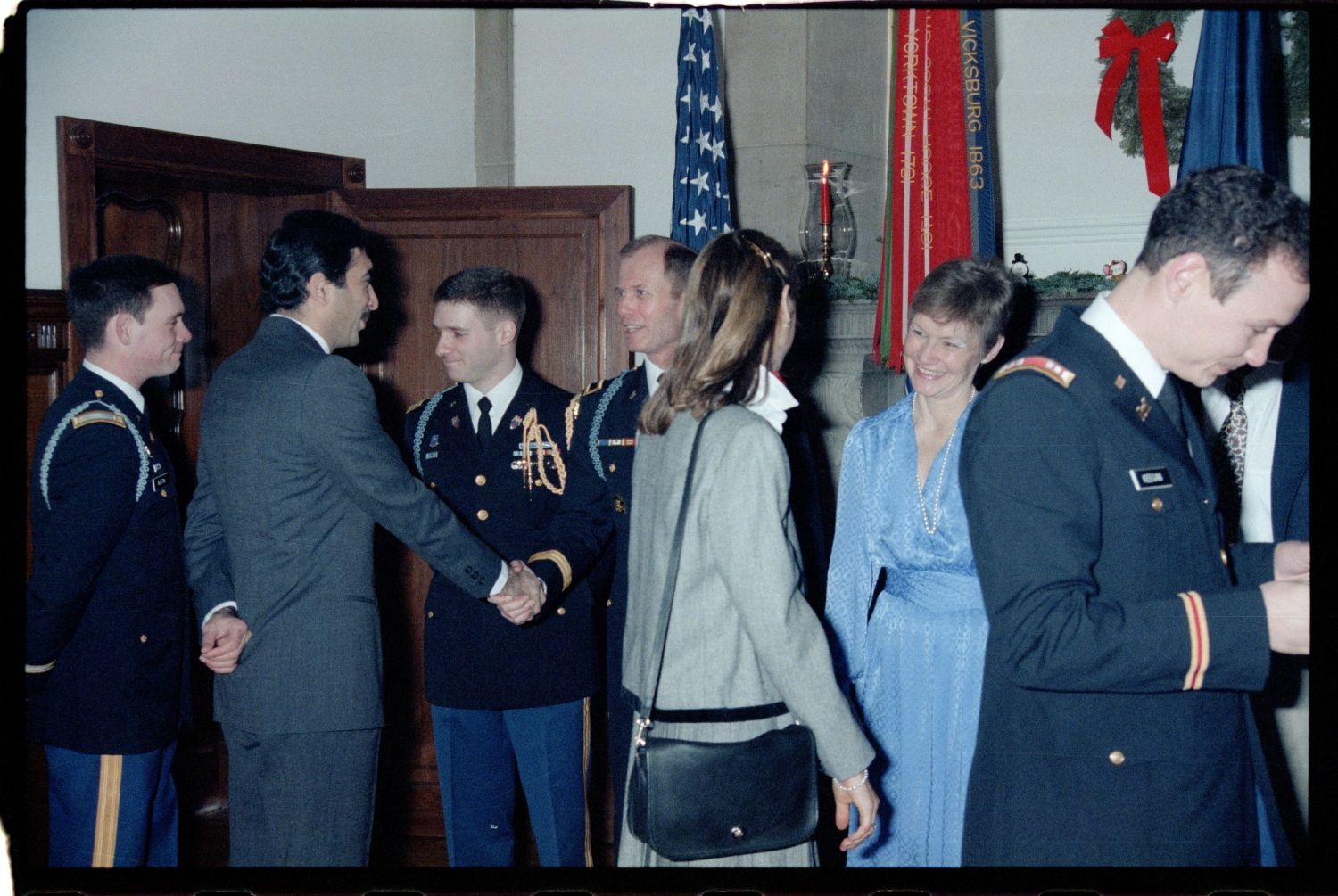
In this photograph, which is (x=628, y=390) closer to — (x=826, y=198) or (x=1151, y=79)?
(x=826, y=198)

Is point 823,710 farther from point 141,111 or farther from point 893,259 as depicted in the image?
point 141,111

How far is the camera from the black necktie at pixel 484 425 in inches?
103

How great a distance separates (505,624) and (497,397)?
0.54m

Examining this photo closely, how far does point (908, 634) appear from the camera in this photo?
7.08 ft

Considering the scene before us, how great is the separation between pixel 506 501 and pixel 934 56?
1.58 m

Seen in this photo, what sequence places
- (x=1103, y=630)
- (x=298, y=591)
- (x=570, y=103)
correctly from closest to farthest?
(x=1103, y=630) < (x=298, y=591) < (x=570, y=103)

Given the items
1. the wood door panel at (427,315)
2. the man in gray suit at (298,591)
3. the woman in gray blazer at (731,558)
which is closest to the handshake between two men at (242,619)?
the man in gray suit at (298,591)

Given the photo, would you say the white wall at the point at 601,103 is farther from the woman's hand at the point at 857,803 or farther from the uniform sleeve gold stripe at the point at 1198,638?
the uniform sleeve gold stripe at the point at 1198,638

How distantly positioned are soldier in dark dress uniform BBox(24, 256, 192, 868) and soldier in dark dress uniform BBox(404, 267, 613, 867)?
0.59 meters

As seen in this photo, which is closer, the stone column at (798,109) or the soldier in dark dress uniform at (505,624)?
the soldier in dark dress uniform at (505,624)

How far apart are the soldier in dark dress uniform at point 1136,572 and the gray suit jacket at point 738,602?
0.77 ft

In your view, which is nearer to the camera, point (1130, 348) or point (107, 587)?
point (1130, 348)

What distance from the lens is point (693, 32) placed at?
322 cm

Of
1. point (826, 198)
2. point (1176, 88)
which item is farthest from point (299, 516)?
point (1176, 88)
